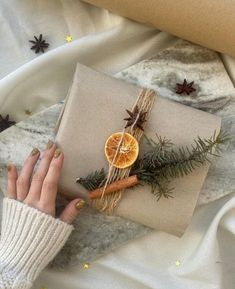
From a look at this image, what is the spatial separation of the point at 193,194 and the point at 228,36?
30 cm

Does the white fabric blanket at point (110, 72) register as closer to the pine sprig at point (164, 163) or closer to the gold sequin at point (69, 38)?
the gold sequin at point (69, 38)

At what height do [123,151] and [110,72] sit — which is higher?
[110,72]

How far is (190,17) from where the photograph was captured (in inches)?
35.7

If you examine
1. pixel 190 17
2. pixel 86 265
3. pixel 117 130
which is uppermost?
pixel 190 17

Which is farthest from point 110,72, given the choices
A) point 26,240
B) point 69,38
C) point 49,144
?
point 26,240

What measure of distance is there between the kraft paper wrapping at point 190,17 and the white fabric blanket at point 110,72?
67mm

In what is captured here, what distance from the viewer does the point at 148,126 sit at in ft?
2.95

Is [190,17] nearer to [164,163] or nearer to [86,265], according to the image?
[164,163]

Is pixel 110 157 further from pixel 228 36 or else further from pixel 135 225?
pixel 228 36

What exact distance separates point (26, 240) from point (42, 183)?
0.10m

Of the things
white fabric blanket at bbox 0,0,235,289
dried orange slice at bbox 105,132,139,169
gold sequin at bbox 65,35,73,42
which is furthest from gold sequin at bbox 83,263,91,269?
gold sequin at bbox 65,35,73,42

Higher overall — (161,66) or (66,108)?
(161,66)

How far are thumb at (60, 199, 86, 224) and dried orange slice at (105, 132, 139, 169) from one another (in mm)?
94

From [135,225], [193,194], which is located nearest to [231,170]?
[193,194]
